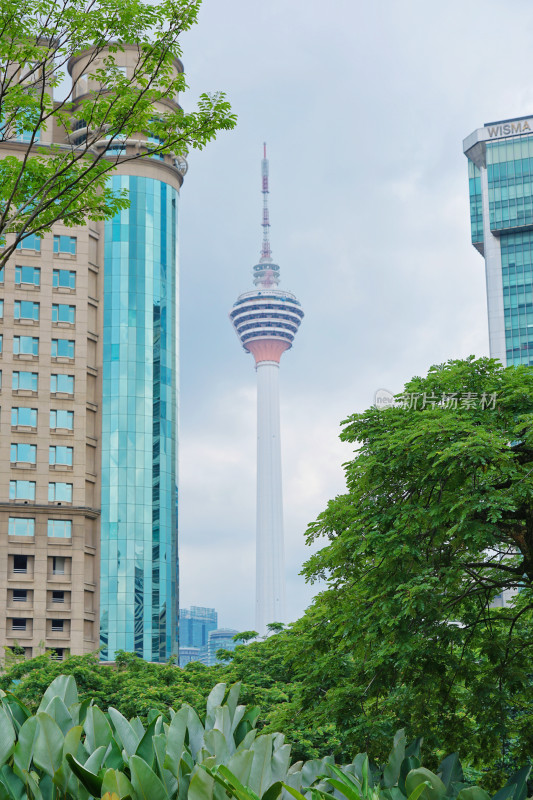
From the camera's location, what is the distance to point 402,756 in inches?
323

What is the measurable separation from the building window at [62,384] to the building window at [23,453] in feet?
14.3

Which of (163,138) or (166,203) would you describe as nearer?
(163,138)

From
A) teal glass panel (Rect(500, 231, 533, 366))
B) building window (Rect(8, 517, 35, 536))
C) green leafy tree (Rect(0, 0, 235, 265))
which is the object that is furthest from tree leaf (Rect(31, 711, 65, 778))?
teal glass panel (Rect(500, 231, 533, 366))

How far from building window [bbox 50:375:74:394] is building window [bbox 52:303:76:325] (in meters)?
3.95

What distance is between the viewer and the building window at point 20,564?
6406cm

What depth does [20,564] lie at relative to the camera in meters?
64.3

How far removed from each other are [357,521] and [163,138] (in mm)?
7233

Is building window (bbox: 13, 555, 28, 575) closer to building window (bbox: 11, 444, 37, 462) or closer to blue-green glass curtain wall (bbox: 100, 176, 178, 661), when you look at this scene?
building window (bbox: 11, 444, 37, 462)

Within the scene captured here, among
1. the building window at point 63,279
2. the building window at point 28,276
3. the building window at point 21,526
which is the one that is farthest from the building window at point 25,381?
the building window at point 21,526

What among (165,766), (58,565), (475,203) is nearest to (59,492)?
(58,565)

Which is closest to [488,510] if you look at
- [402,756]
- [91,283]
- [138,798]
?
[402,756]

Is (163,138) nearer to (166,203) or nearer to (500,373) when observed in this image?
(500,373)

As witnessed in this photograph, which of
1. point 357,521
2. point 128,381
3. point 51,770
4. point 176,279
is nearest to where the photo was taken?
point 51,770

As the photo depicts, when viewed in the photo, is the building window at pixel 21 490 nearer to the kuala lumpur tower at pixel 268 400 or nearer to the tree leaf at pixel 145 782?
the tree leaf at pixel 145 782
